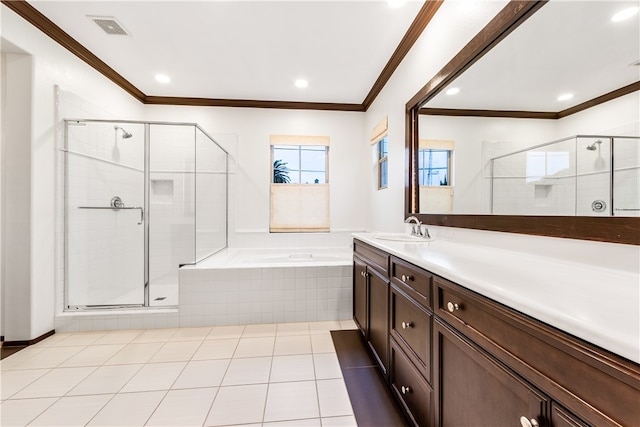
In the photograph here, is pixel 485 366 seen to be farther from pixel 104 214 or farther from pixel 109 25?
pixel 104 214

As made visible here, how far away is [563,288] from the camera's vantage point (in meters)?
0.68

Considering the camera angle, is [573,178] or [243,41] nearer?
[573,178]

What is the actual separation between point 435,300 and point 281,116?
335 cm

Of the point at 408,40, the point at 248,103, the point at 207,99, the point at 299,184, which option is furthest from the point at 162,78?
the point at 408,40

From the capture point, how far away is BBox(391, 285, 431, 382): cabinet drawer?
104 centimetres

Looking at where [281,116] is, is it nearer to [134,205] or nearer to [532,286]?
[134,205]

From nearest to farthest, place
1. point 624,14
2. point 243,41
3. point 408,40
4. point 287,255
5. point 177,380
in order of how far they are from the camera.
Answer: point 624,14 < point 177,380 < point 408,40 < point 243,41 < point 287,255

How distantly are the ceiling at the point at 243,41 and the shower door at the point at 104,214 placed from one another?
0.76 metres

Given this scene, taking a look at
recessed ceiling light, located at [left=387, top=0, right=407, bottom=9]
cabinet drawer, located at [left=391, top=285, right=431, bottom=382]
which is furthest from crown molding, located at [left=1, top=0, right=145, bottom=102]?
cabinet drawer, located at [left=391, top=285, right=431, bottom=382]

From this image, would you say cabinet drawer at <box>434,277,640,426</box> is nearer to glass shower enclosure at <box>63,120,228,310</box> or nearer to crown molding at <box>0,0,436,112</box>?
crown molding at <box>0,0,436,112</box>

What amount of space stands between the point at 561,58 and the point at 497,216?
674 mm

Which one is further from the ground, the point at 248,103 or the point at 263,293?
the point at 248,103

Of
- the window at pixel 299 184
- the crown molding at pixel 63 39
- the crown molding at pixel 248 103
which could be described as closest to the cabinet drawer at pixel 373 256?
the window at pixel 299 184

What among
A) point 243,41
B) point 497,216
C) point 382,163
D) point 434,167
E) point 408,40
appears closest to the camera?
point 497,216
